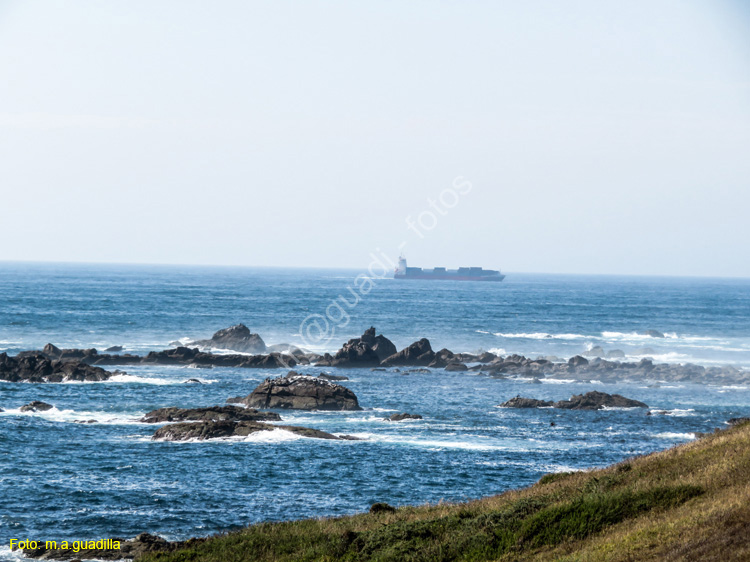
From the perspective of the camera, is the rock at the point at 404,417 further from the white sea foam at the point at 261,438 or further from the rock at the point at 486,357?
the rock at the point at 486,357

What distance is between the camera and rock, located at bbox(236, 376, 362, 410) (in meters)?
49.2

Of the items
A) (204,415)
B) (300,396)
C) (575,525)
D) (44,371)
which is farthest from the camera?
(44,371)

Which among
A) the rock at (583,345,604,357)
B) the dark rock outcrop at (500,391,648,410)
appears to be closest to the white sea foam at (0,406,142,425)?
the dark rock outcrop at (500,391,648,410)

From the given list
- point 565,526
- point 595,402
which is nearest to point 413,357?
point 595,402

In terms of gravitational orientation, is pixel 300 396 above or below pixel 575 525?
below

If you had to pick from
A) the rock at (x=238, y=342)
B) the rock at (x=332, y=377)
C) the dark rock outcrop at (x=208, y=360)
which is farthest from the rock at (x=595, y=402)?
the rock at (x=238, y=342)

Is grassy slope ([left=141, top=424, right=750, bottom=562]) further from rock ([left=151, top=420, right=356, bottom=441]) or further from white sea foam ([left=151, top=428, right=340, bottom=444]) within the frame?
rock ([left=151, top=420, right=356, bottom=441])

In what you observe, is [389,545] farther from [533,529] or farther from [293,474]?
[293,474]

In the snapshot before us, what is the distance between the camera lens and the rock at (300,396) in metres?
49.2

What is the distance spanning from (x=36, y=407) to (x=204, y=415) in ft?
38.3

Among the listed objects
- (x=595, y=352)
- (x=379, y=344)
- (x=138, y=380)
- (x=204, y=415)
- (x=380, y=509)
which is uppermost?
(x=380, y=509)

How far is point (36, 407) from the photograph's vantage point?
45.1 m

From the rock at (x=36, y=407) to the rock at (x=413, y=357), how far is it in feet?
123

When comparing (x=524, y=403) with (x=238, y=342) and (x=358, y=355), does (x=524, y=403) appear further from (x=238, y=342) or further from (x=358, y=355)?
(x=238, y=342)
